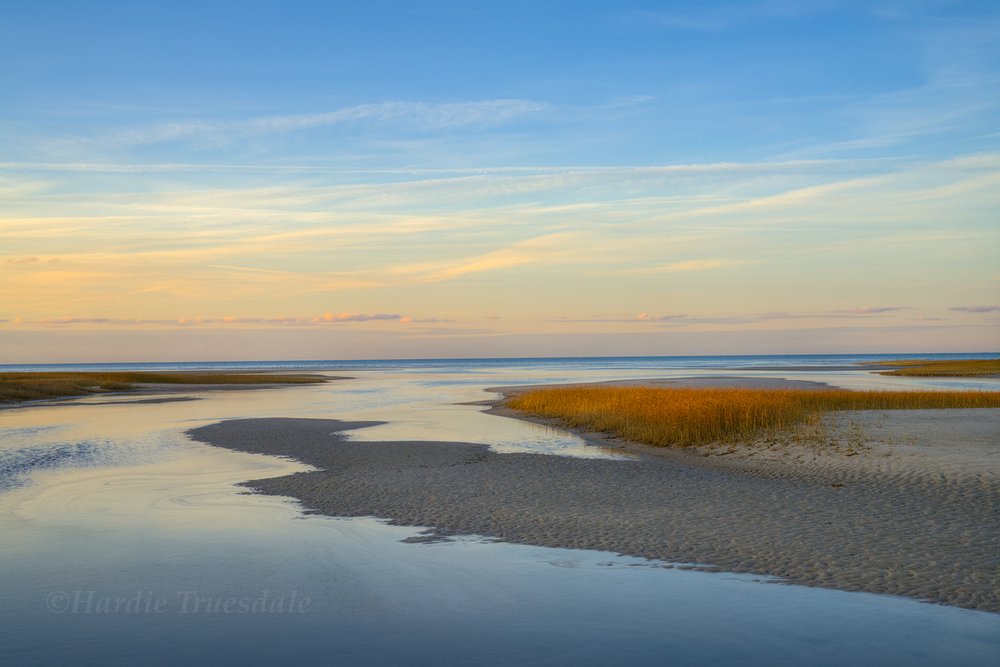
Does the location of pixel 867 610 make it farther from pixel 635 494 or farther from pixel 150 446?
pixel 150 446

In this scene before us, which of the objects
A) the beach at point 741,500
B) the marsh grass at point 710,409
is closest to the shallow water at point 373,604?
the beach at point 741,500

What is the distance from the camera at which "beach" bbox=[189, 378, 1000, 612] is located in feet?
39.5

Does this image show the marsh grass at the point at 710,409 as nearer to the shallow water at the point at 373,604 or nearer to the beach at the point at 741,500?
the beach at the point at 741,500

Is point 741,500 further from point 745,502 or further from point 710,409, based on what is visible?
point 710,409

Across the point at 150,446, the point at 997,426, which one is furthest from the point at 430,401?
the point at 997,426

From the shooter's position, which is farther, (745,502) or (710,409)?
(710,409)

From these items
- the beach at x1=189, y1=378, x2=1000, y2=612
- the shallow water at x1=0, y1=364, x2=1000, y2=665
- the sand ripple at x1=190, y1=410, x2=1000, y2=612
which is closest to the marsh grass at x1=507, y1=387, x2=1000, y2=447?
the beach at x1=189, y1=378, x2=1000, y2=612

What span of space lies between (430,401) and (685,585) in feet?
145

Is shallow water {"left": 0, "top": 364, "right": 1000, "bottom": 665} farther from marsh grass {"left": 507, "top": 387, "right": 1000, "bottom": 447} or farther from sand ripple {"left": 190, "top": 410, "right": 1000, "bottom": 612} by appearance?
marsh grass {"left": 507, "top": 387, "right": 1000, "bottom": 447}

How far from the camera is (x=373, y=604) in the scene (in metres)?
10.7

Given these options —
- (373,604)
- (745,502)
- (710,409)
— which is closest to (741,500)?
(745,502)

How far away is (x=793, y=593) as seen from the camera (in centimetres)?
1079

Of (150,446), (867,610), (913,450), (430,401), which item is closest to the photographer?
(867,610)

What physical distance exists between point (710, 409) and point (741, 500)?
40.7 feet
